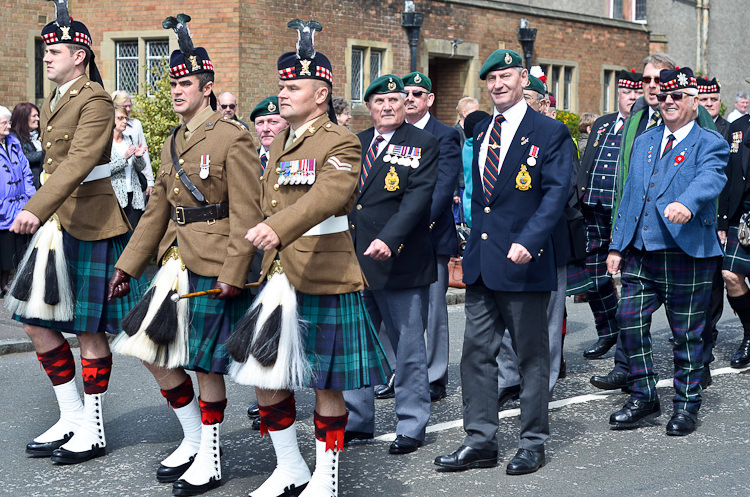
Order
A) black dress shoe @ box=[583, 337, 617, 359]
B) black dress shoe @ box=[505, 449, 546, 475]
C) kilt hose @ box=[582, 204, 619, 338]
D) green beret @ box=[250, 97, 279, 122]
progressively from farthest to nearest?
black dress shoe @ box=[583, 337, 617, 359], kilt hose @ box=[582, 204, 619, 338], green beret @ box=[250, 97, 279, 122], black dress shoe @ box=[505, 449, 546, 475]

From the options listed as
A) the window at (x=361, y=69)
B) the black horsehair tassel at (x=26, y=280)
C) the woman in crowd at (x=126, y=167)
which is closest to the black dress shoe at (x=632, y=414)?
the black horsehair tassel at (x=26, y=280)

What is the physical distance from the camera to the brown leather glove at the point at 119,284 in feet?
18.6

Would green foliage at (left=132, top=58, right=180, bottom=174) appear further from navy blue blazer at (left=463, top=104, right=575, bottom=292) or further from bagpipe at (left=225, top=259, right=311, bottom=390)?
bagpipe at (left=225, top=259, right=311, bottom=390)

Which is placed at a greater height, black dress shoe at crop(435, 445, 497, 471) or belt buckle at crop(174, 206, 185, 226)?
belt buckle at crop(174, 206, 185, 226)

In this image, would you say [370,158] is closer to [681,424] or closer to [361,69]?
[681,424]

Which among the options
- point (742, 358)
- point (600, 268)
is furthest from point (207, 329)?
point (742, 358)

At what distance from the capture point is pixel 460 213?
11648mm

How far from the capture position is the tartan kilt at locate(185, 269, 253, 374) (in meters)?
5.36

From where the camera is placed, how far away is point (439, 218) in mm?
7352

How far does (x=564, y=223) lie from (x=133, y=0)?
15.8 metres

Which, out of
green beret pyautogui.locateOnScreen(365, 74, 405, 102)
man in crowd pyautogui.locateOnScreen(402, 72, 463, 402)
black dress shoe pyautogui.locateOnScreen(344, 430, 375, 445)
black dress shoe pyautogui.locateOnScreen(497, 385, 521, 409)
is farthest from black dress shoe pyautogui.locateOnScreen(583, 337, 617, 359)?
green beret pyautogui.locateOnScreen(365, 74, 405, 102)

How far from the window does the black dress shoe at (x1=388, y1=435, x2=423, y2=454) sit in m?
17.2

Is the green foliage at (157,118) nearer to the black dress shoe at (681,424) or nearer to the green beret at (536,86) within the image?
the green beret at (536,86)

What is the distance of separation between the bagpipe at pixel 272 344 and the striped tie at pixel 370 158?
1761mm
